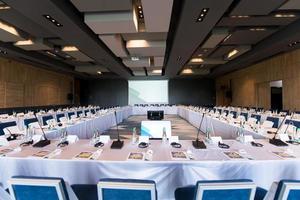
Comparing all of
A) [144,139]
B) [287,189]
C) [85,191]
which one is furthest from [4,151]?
[287,189]

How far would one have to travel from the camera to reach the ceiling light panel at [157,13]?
13.8 feet

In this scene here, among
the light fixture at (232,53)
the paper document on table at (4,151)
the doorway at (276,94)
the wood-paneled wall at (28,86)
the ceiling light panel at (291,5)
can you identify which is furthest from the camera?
the doorway at (276,94)

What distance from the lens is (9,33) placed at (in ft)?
20.7

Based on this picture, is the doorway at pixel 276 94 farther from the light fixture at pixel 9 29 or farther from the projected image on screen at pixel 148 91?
the light fixture at pixel 9 29

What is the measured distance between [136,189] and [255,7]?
4.78 metres

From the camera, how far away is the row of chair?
4.43ft

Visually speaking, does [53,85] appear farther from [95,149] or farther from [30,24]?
[95,149]

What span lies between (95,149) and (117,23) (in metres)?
3.52

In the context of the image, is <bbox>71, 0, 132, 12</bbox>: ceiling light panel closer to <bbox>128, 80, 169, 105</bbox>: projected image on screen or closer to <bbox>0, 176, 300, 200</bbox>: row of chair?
<bbox>0, 176, 300, 200</bbox>: row of chair

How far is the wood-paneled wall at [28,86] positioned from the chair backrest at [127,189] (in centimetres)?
1043

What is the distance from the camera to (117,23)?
203 inches

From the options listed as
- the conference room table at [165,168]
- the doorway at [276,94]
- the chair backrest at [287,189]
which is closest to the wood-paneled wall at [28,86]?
the conference room table at [165,168]

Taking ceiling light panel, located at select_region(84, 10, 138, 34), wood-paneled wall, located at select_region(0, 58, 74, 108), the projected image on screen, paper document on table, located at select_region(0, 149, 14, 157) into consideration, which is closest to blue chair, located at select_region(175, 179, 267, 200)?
paper document on table, located at select_region(0, 149, 14, 157)

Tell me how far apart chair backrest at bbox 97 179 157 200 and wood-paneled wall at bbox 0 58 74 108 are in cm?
1043
